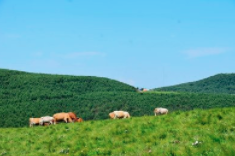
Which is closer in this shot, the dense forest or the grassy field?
the grassy field

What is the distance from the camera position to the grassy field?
1113cm

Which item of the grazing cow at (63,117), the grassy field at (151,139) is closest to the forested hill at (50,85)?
the grazing cow at (63,117)

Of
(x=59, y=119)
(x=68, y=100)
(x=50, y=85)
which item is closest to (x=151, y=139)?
(x=59, y=119)

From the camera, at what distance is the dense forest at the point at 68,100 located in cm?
9119

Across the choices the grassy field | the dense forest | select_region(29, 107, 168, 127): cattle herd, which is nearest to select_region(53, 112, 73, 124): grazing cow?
select_region(29, 107, 168, 127): cattle herd

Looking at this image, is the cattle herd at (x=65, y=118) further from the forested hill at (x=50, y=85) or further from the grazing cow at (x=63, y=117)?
the forested hill at (x=50, y=85)

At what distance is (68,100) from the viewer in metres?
111

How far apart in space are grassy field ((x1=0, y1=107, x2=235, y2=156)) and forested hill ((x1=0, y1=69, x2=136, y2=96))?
3903 inches

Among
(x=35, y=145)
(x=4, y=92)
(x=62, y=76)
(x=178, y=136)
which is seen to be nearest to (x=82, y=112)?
(x=4, y=92)

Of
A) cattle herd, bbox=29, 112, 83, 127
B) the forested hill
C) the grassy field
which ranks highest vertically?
the forested hill

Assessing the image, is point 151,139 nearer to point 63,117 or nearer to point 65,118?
point 65,118

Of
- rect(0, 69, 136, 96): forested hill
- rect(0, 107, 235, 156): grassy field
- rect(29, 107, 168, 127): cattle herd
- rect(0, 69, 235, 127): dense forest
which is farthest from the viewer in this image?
rect(0, 69, 136, 96): forested hill

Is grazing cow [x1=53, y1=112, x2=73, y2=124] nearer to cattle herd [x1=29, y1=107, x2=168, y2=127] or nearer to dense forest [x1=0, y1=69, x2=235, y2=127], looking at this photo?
cattle herd [x1=29, y1=107, x2=168, y2=127]

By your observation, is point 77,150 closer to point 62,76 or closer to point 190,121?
point 190,121
